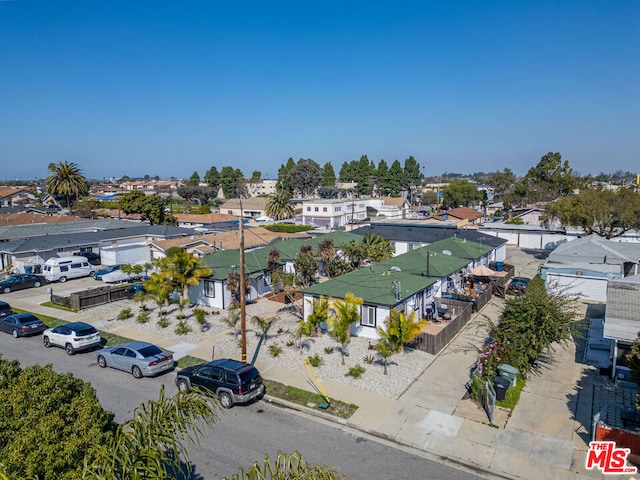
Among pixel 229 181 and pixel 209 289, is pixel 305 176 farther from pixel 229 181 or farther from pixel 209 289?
pixel 209 289

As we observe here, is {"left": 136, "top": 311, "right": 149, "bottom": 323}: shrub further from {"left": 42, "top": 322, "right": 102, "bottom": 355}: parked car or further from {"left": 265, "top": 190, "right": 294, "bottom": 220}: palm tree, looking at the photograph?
{"left": 265, "top": 190, "right": 294, "bottom": 220}: palm tree

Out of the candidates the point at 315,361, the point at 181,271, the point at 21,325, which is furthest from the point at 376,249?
the point at 21,325

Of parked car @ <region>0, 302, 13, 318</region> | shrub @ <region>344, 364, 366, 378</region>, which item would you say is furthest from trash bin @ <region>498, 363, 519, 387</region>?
parked car @ <region>0, 302, 13, 318</region>

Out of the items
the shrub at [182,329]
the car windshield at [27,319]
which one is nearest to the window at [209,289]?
the shrub at [182,329]

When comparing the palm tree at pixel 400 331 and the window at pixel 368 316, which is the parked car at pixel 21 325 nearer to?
the window at pixel 368 316

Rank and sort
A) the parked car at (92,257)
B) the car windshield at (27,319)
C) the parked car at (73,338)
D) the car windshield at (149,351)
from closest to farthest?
the car windshield at (149,351) → the parked car at (73,338) → the car windshield at (27,319) → the parked car at (92,257)

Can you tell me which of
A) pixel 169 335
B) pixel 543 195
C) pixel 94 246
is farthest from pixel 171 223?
pixel 543 195
